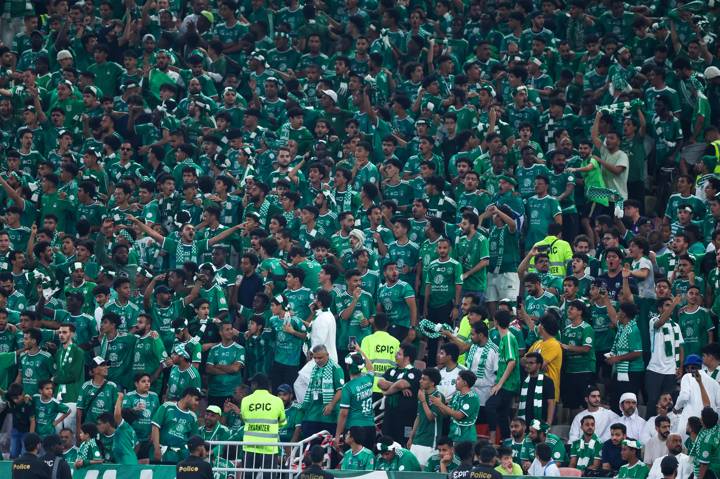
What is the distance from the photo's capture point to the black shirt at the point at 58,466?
17219 mm

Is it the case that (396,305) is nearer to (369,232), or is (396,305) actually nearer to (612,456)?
(369,232)

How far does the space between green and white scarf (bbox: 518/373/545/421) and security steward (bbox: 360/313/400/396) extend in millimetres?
1712

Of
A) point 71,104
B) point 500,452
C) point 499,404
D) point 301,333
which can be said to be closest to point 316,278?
point 301,333

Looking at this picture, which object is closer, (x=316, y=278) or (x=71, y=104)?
(x=316, y=278)

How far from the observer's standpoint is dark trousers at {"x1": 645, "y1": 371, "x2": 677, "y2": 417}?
64.8 ft

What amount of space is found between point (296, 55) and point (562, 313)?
32.5 ft

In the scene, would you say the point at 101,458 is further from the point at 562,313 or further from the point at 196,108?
the point at 196,108

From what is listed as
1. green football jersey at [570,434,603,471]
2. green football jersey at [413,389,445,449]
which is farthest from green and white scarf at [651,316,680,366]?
green football jersey at [413,389,445,449]

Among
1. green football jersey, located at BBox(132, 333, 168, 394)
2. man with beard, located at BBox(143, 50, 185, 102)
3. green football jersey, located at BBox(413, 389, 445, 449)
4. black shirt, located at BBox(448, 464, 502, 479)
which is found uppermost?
man with beard, located at BBox(143, 50, 185, 102)

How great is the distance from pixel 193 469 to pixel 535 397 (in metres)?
4.67

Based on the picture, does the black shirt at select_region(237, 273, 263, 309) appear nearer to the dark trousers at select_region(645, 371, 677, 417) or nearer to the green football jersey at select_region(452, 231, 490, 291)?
the green football jersey at select_region(452, 231, 490, 291)

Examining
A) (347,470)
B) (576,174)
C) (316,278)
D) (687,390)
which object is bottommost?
(347,470)

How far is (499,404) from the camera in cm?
1958

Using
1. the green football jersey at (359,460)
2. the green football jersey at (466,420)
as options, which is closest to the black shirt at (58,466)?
the green football jersey at (359,460)
